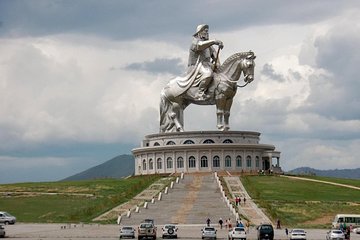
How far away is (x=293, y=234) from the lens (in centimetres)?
5375

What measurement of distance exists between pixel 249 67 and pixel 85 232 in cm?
5333

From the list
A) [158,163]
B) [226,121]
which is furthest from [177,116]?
[158,163]

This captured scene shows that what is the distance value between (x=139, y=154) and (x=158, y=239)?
205 feet

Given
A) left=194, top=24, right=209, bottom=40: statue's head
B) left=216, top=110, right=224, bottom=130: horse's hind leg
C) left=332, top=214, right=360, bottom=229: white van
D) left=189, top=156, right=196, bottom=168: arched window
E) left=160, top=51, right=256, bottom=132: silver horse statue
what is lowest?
left=332, top=214, right=360, bottom=229: white van

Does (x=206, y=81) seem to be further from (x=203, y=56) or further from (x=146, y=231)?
(x=146, y=231)

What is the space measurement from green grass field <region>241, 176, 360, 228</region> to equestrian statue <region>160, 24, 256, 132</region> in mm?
12952

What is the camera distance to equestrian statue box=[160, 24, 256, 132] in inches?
4326

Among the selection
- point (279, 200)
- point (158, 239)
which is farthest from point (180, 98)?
point (158, 239)

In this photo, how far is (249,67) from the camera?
357 feet

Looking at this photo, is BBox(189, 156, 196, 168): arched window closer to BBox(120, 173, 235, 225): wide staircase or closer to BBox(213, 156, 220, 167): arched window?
BBox(213, 156, 220, 167): arched window

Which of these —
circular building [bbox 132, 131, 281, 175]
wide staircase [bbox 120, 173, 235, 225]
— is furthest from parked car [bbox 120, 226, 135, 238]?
circular building [bbox 132, 131, 281, 175]

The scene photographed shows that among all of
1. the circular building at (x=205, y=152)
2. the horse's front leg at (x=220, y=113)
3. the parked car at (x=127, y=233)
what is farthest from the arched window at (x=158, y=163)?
the parked car at (x=127, y=233)

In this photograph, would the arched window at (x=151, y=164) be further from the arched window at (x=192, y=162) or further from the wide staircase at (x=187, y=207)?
the wide staircase at (x=187, y=207)

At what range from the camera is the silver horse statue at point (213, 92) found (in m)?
110
